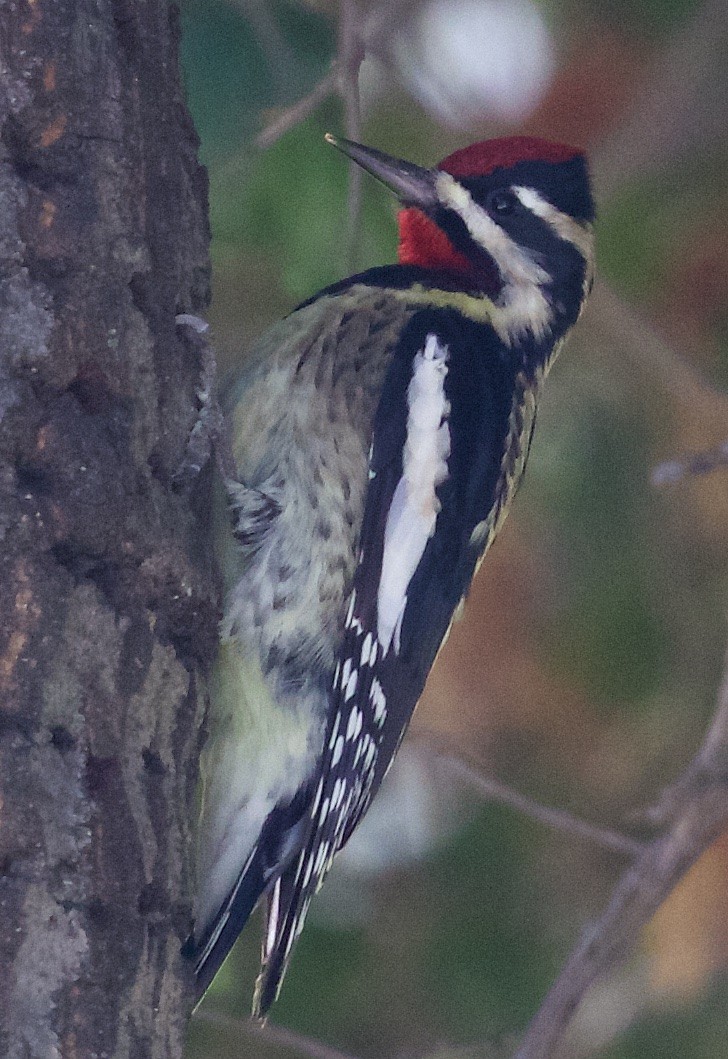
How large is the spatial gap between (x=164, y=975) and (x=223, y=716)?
2.06ft

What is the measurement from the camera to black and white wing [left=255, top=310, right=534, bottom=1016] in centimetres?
241

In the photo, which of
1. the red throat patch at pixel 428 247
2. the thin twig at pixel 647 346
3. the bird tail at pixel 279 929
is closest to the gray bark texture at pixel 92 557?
the bird tail at pixel 279 929

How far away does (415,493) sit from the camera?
8.04 ft

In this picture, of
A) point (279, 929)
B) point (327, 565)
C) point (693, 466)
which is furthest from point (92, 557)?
point (693, 466)

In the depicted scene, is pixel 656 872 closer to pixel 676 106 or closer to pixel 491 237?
pixel 491 237

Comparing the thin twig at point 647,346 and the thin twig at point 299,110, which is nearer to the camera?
the thin twig at point 299,110

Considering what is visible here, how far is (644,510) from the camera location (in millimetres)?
3945

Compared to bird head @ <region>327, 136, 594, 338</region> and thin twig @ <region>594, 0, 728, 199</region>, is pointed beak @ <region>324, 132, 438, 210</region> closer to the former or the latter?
bird head @ <region>327, 136, 594, 338</region>

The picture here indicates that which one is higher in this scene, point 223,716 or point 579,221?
point 579,221

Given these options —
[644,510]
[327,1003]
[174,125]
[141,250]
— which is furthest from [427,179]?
[327,1003]

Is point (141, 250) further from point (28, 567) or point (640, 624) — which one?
point (640, 624)

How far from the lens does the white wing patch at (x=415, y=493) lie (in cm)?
244

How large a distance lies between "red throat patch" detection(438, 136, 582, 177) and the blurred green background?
0.60 meters

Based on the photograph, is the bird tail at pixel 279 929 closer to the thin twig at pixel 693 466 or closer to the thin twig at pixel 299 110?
the thin twig at pixel 693 466
